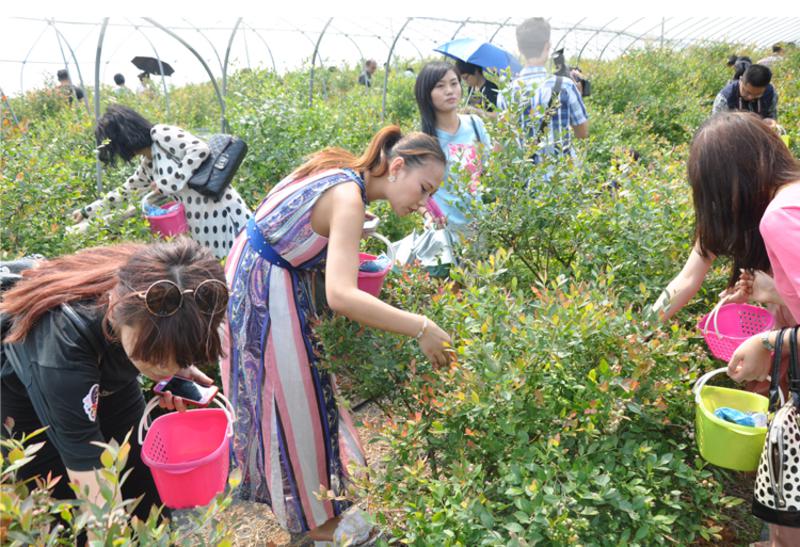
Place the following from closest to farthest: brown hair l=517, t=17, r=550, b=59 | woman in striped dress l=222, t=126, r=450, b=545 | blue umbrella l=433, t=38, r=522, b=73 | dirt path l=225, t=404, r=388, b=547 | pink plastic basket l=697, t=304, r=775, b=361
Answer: woman in striped dress l=222, t=126, r=450, b=545 → pink plastic basket l=697, t=304, r=775, b=361 → dirt path l=225, t=404, r=388, b=547 → brown hair l=517, t=17, r=550, b=59 → blue umbrella l=433, t=38, r=522, b=73

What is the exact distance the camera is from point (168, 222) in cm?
321

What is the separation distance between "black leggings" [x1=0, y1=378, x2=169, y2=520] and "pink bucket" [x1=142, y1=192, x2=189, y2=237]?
1541 mm

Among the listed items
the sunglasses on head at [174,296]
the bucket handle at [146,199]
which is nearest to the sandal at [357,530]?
the sunglasses on head at [174,296]

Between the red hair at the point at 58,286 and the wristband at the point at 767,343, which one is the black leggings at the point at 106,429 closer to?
the red hair at the point at 58,286

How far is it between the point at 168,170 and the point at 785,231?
267 cm

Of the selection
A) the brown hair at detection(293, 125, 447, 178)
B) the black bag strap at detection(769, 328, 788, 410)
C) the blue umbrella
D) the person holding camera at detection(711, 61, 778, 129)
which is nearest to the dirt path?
the brown hair at detection(293, 125, 447, 178)

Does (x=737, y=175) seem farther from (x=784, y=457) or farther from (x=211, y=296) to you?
(x=211, y=296)

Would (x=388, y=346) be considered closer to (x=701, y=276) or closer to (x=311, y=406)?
(x=311, y=406)

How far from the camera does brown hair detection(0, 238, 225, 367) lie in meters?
1.34

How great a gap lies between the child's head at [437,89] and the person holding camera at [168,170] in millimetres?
1151

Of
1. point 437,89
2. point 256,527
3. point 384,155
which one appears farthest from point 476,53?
point 256,527

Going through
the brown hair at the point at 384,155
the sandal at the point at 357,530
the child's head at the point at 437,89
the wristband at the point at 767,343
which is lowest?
the sandal at the point at 357,530

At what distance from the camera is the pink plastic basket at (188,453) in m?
1.56

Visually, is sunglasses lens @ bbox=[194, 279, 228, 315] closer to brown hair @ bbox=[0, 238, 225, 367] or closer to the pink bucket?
brown hair @ bbox=[0, 238, 225, 367]
